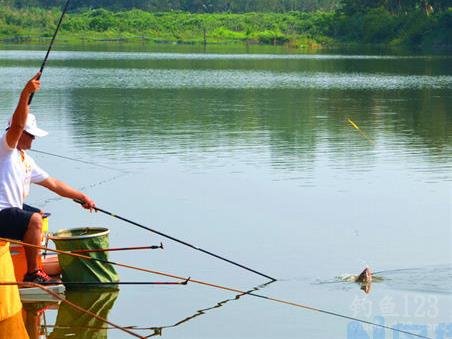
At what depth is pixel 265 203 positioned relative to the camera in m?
13.0

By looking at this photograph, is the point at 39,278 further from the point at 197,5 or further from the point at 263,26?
the point at 197,5

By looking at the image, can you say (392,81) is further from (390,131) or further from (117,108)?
(390,131)

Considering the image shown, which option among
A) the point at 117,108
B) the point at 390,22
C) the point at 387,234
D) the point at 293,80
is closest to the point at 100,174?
the point at 387,234

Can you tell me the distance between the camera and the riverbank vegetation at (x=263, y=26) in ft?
277

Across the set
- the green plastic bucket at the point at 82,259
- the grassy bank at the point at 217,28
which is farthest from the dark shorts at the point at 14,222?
the grassy bank at the point at 217,28

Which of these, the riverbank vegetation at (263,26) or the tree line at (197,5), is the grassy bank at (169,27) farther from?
the tree line at (197,5)

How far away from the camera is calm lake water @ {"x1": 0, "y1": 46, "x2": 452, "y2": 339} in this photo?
852 centimetres

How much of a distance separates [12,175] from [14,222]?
0.33 m

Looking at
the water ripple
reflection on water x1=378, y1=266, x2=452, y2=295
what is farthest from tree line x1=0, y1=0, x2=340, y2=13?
reflection on water x1=378, y1=266, x2=452, y2=295

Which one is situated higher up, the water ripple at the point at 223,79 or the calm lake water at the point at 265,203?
the calm lake water at the point at 265,203

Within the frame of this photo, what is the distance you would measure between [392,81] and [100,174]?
25099mm

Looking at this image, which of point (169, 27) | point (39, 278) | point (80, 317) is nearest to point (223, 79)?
point (39, 278)

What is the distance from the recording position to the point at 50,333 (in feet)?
25.5

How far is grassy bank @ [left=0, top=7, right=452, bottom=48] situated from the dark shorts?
3044 inches
